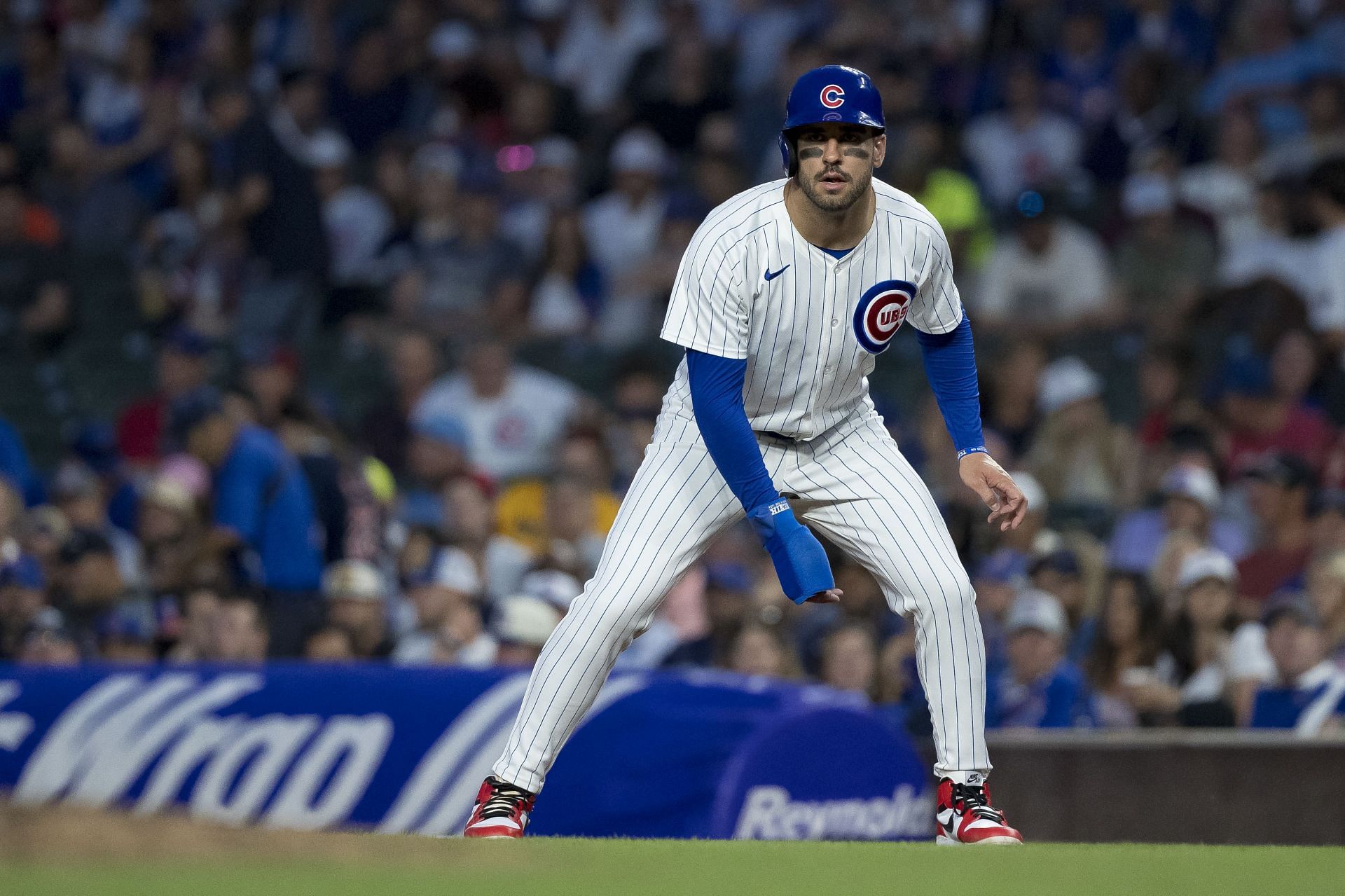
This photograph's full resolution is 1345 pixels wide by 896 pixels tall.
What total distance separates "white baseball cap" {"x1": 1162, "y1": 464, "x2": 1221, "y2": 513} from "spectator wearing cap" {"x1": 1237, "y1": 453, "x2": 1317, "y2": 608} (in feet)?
0.66

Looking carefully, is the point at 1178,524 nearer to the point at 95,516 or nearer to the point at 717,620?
the point at 717,620

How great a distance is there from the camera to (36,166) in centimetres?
1404

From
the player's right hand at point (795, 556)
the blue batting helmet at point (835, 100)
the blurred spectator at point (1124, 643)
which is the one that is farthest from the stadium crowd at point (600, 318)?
the blue batting helmet at point (835, 100)

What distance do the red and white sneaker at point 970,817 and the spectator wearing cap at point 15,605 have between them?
210 inches

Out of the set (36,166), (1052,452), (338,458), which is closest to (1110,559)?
(1052,452)

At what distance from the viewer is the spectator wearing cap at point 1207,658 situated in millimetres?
7766

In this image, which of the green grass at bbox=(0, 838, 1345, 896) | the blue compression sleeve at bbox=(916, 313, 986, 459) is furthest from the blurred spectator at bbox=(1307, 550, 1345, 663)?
the green grass at bbox=(0, 838, 1345, 896)

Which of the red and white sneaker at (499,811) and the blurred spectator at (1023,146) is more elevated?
the blurred spectator at (1023,146)

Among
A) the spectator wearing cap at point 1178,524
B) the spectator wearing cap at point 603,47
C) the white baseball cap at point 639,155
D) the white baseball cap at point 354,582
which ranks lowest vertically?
the white baseball cap at point 354,582

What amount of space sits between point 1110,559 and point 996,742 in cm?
199

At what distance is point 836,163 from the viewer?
4.70m

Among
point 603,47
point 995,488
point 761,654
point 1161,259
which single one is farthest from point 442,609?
point 603,47

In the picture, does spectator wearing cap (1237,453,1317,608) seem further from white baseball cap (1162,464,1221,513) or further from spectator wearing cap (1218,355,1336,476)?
spectator wearing cap (1218,355,1336,476)

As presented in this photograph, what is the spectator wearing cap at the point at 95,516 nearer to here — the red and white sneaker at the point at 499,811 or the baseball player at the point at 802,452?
the red and white sneaker at the point at 499,811
